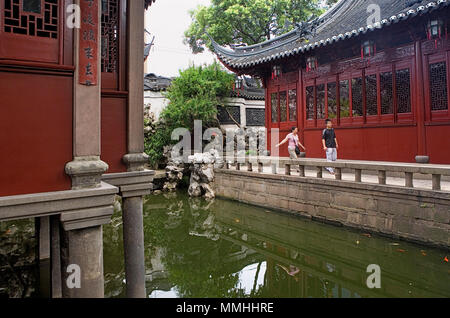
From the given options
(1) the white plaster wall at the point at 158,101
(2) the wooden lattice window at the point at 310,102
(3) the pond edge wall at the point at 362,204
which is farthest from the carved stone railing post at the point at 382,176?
(1) the white plaster wall at the point at 158,101

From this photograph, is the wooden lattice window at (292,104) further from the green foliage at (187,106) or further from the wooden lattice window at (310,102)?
the green foliage at (187,106)

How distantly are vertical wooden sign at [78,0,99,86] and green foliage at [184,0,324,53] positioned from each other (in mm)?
15713

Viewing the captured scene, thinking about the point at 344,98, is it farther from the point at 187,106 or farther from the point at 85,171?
the point at 85,171

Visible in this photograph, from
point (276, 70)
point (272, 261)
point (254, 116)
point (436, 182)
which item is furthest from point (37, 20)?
point (254, 116)

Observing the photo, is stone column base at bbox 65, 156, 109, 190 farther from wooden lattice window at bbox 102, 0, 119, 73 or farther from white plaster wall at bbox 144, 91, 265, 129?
white plaster wall at bbox 144, 91, 265, 129

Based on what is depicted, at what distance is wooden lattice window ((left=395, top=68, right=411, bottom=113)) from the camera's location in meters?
7.26

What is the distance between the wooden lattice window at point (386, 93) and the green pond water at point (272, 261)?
333cm

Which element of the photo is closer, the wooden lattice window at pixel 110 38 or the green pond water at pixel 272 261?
the wooden lattice window at pixel 110 38

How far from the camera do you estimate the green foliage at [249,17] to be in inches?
665

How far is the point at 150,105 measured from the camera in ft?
47.3

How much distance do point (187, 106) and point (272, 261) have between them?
9063 millimetres

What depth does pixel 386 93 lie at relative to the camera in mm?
7645

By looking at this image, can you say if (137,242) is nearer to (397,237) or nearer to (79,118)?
(79,118)
